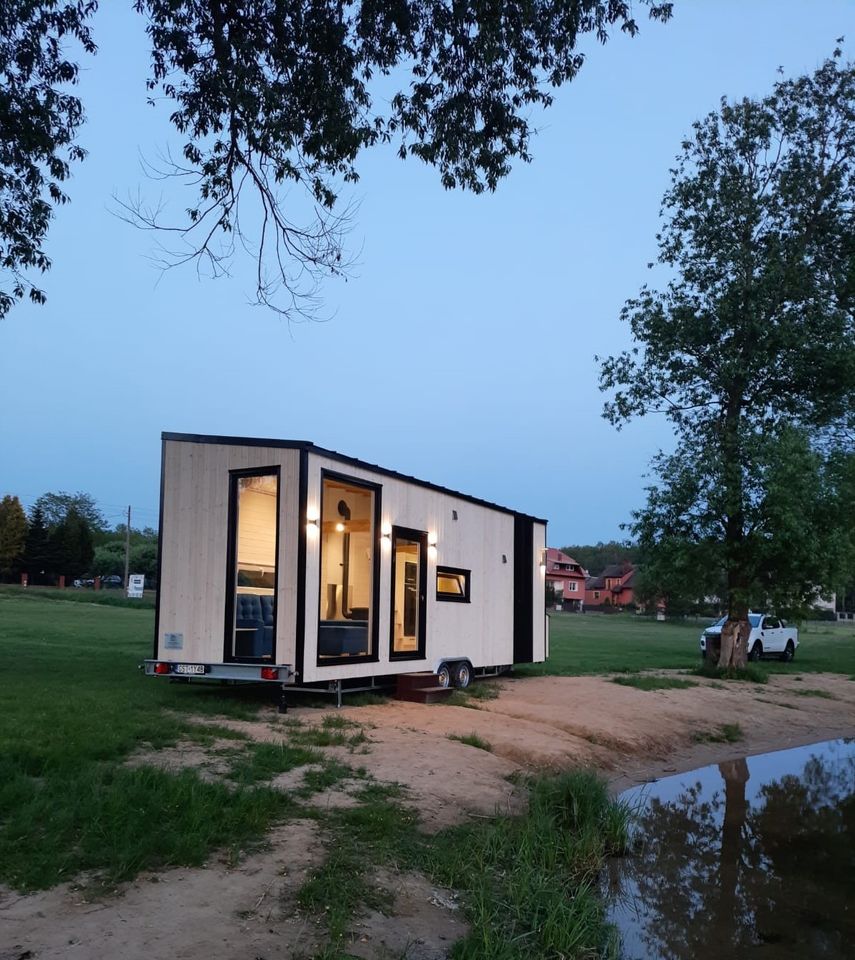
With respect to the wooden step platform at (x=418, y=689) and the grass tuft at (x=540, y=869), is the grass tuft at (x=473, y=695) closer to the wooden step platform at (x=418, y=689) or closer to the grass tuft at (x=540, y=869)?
the wooden step platform at (x=418, y=689)

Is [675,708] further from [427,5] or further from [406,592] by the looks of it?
[427,5]

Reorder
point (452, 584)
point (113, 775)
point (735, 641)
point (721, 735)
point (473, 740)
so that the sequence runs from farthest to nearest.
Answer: point (735, 641)
point (452, 584)
point (721, 735)
point (473, 740)
point (113, 775)

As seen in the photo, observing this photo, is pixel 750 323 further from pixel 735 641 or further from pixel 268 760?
pixel 268 760

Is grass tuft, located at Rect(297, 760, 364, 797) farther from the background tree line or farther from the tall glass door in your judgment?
the background tree line

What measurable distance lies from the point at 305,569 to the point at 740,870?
19.6 feet

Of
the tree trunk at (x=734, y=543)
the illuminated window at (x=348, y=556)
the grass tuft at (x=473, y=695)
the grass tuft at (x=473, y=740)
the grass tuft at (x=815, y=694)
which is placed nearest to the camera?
the grass tuft at (x=473, y=740)

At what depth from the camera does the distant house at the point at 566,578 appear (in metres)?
87.1

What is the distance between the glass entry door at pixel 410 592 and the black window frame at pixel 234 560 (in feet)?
8.94

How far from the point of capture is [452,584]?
1495cm

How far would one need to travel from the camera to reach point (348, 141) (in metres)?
8.46

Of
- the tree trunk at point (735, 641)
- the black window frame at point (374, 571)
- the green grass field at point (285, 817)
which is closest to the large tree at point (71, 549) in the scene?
the tree trunk at point (735, 641)

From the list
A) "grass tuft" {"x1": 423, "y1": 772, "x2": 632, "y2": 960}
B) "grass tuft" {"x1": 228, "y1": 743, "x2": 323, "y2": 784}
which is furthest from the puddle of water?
"grass tuft" {"x1": 228, "y1": 743, "x2": 323, "y2": 784}

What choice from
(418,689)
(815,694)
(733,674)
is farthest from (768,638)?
(418,689)

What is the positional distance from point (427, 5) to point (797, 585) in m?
15.8
